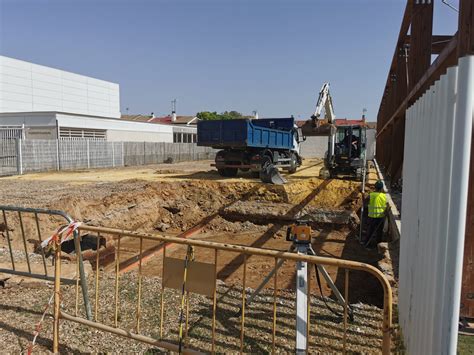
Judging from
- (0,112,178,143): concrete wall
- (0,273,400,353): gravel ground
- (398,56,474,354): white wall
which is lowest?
(0,273,400,353): gravel ground

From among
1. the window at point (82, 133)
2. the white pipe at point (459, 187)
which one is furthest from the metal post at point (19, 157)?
the white pipe at point (459, 187)

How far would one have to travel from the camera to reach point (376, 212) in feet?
31.3

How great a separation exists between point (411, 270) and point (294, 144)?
17.9 meters

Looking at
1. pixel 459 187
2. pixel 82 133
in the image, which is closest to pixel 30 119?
pixel 82 133

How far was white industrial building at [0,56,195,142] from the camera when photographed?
1035 inches

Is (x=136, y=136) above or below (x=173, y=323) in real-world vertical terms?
above

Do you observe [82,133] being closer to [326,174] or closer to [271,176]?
[271,176]

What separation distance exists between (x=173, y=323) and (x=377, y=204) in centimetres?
670

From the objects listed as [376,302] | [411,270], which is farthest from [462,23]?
[376,302]

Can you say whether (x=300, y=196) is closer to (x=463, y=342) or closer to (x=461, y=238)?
(x=463, y=342)

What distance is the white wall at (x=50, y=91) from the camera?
3638 centimetres

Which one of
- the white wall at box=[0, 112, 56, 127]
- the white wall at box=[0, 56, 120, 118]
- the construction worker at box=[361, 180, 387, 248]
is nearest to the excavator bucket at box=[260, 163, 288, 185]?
the construction worker at box=[361, 180, 387, 248]

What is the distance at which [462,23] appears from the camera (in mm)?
4871

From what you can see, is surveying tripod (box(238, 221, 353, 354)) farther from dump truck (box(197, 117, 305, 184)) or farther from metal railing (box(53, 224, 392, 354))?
dump truck (box(197, 117, 305, 184))
